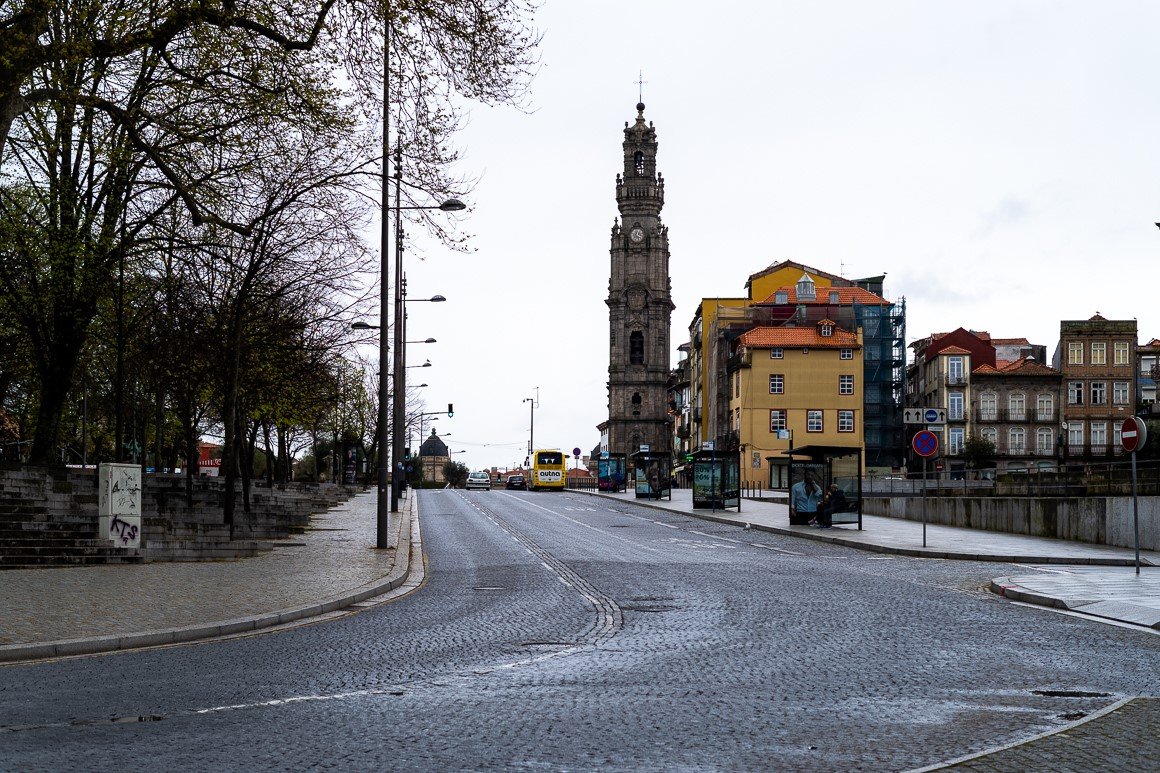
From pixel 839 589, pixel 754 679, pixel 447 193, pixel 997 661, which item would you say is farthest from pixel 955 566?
pixel 754 679

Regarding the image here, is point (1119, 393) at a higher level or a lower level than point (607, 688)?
higher

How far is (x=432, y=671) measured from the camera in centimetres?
1019

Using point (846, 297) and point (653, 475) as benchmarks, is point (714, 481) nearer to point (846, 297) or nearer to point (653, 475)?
point (653, 475)

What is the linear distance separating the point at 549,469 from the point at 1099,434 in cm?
3970

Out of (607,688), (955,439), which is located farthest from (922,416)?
(955,439)

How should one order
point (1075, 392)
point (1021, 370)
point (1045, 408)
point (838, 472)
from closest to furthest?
1. point (838, 472)
2. point (1075, 392)
3. point (1045, 408)
4. point (1021, 370)

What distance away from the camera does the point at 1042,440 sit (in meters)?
94.8

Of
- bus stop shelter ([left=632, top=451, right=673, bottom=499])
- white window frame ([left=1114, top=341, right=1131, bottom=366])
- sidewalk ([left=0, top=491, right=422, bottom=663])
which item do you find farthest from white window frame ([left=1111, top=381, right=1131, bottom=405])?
sidewalk ([left=0, top=491, right=422, bottom=663])

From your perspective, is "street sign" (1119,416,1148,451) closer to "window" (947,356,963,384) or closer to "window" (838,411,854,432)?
"window" (838,411,854,432)

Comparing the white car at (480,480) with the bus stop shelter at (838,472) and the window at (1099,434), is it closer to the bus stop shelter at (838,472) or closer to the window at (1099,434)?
the window at (1099,434)

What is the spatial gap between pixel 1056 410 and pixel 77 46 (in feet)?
288

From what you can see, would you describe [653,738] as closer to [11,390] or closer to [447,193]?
[447,193]

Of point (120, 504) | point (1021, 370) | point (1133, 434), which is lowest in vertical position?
point (120, 504)

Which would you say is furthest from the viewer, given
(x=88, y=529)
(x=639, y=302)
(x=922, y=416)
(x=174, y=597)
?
(x=639, y=302)
